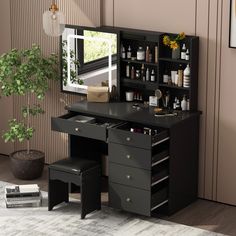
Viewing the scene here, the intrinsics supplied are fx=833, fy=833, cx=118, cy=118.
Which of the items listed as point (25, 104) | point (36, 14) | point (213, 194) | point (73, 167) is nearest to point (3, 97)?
point (25, 104)

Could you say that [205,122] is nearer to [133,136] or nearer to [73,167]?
[133,136]

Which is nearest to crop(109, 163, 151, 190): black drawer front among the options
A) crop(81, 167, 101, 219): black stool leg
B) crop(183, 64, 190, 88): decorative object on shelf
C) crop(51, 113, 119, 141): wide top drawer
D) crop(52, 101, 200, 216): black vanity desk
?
crop(52, 101, 200, 216): black vanity desk

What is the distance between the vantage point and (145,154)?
244 inches

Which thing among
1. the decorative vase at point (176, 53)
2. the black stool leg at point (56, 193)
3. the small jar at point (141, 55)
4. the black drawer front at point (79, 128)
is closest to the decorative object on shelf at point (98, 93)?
the black drawer front at point (79, 128)

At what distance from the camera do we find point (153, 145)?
6.17 metres

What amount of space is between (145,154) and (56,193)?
854mm

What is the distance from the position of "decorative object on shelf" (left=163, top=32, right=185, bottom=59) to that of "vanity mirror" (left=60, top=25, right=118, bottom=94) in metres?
0.47

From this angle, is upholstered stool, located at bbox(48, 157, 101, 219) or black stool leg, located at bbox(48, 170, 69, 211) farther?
black stool leg, located at bbox(48, 170, 69, 211)

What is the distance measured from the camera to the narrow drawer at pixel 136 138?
615 cm

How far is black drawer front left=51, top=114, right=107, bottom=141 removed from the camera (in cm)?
645

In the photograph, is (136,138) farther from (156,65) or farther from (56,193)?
(56,193)

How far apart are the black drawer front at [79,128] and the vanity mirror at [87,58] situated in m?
0.44

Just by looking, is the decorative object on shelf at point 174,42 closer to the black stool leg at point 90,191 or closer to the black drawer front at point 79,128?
the black drawer front at point 79,128

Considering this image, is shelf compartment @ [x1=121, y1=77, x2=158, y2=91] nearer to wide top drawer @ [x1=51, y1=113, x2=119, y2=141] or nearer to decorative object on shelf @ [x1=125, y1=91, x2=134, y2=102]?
decorative object on shelf @ [x1=125, y1=91, x2=134, y2=102]
